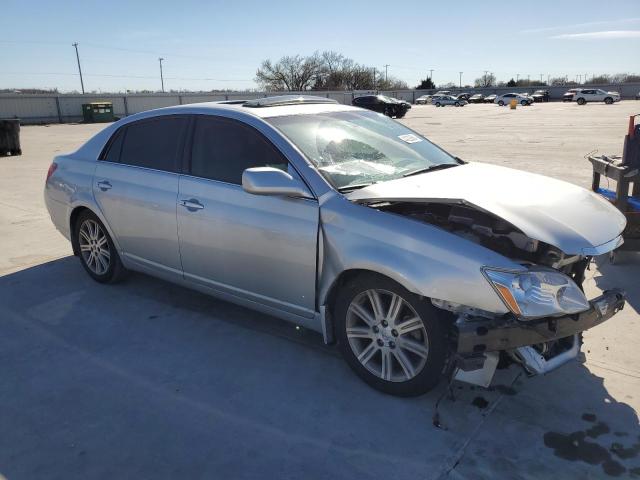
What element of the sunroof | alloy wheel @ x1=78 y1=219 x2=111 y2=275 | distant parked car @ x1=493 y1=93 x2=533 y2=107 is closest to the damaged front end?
the sunroof

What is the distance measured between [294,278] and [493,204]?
1311 mm

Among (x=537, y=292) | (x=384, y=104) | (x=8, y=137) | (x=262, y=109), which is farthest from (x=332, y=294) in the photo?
(x=384, y=104)

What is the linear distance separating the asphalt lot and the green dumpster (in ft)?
117

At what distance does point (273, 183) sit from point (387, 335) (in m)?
1.14

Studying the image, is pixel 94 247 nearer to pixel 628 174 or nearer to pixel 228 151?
pixel 228 151

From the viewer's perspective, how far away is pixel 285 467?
2.61 metres

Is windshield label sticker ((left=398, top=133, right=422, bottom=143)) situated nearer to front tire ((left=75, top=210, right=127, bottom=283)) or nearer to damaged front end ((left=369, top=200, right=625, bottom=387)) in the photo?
damaged front end ((left=369, top=200, right=625, bottom=387))

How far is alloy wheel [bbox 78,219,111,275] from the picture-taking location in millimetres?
4934

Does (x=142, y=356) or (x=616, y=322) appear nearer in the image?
(x=142, y=356)

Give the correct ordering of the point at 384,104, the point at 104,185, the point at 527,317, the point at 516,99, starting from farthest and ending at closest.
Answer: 1. the point at 516,99
2. the point at 384,104
3. the point at 104,185
4. the point at 527,317

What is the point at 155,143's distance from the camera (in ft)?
14.4

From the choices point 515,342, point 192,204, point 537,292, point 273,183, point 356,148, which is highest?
point 356,148

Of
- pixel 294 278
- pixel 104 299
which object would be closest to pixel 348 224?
pixel 294 278

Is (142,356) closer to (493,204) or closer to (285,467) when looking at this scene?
(285,467)
